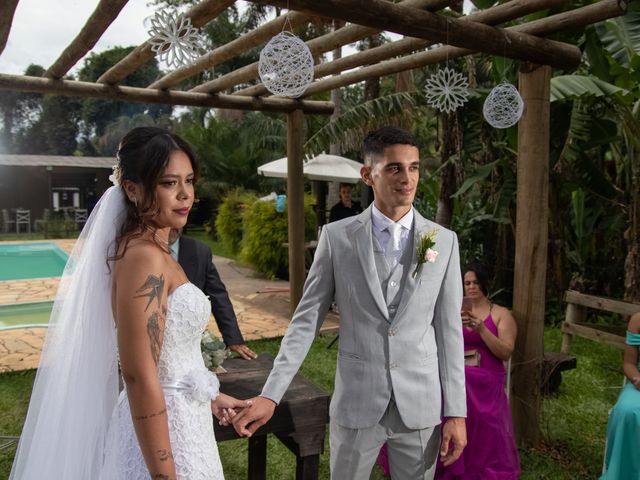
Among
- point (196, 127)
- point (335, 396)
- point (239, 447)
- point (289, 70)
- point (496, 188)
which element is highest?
point (196, 127)

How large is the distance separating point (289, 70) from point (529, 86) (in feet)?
5.93

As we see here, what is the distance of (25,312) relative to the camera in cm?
948

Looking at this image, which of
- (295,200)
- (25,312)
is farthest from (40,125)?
(295,200)

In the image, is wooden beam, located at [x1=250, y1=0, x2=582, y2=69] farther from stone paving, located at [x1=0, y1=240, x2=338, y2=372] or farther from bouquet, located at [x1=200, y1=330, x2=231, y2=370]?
stone paving, located at [x1=0, y1=240, x2=338, y2=372]

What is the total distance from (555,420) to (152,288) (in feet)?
13.4

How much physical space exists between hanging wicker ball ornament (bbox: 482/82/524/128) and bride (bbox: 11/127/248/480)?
8.79 feet

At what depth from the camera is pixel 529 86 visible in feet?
13.2

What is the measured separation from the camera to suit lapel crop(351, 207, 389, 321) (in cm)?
227

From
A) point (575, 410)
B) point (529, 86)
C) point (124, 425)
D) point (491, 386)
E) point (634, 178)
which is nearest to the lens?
point (124, 425)

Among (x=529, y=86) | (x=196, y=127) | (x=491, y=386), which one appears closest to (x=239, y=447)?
(x=491, y=386)

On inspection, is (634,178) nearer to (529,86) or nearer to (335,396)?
(529,86)

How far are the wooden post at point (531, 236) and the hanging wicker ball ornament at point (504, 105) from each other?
3.6 inches

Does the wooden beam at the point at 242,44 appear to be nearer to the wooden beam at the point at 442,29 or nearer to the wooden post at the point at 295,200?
the wooden beam at the point at 442,29

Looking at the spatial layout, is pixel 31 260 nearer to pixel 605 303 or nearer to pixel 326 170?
pixel 326 170
